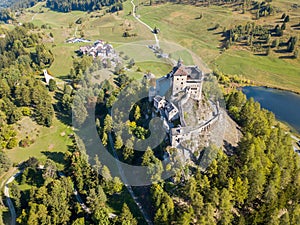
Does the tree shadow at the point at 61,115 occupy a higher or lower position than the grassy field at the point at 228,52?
lower

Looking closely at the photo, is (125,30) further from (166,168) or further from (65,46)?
(166,168)

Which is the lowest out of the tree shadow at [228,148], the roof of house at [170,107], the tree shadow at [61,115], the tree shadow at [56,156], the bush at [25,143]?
the tree shadow at [56,156]

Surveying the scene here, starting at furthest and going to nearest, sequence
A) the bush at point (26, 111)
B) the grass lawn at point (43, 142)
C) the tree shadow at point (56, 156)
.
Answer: the bush at point (26, 111) → the grass lawn at point (43, 142) → the tree shadow at point (56, 156)

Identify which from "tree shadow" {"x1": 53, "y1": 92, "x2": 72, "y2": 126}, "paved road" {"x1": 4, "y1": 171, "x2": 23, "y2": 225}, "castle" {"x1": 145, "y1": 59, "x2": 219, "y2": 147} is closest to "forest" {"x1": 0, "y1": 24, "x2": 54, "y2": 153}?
"tree shadow" {"x1": 53, "y1": 92, "x2": 72, "y2": 126}

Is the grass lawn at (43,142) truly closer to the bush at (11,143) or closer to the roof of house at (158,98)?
the bush at (11,143)

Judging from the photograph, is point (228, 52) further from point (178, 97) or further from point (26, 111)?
point (26, 111)

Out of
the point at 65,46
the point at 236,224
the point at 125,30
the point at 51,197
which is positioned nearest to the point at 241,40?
the point at 125,30

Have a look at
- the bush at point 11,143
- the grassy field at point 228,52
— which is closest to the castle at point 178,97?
the bush at point 11,143
